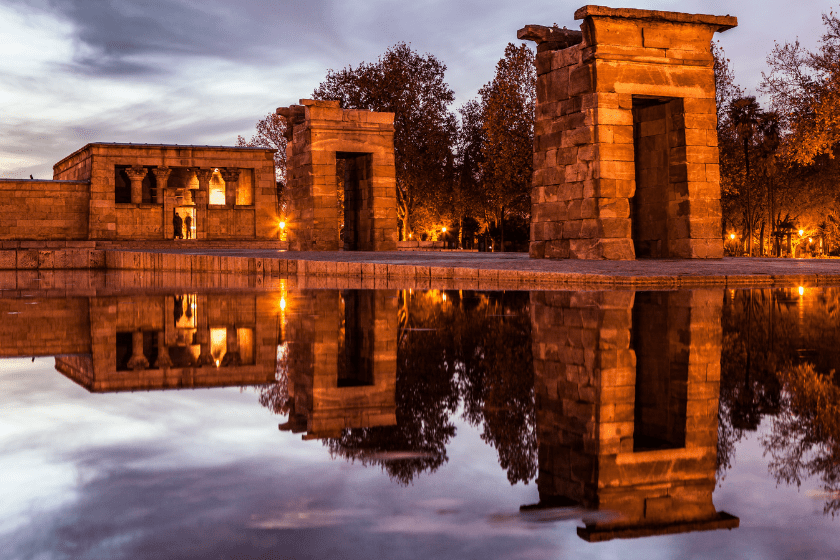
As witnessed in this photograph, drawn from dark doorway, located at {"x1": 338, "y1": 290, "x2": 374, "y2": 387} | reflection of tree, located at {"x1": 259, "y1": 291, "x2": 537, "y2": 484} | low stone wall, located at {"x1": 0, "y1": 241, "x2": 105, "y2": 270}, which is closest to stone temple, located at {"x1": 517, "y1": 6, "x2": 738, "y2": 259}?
dark doorway, located at {"x1": 338, "y1": 290, "x2": 374, "y2": 387}

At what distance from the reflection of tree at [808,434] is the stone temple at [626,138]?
13.5m

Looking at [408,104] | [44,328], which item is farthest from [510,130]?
[44,328]

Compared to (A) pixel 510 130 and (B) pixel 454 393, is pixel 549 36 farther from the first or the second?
(A) pixel 510 130

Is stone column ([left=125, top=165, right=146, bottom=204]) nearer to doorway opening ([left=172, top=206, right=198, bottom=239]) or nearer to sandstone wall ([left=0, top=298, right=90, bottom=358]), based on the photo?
doorway opening ([left=172, top=206, right=198, bottom=239])

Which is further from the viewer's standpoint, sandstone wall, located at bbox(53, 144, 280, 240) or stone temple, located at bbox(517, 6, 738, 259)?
sandstone wall, located at bbox(53, 144, 280, 240)

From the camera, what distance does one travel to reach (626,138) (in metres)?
18.0

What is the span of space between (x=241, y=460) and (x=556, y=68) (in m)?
17.8

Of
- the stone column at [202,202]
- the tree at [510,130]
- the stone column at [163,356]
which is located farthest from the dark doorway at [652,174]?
the stone column at [202,202]

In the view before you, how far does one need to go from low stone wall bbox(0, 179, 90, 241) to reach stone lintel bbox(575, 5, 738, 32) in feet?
125

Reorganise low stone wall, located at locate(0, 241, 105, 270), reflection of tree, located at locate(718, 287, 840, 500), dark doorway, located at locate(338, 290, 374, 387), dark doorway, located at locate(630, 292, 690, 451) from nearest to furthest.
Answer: reflection of tree, located at locate(718, 287, 840, 500) → dark doorway, located at locate(630, 292, 690, 451) → dark doorway, located at locate(338, 290, 374, 387) → low stone wall, located at locate(0, 241, 105, 270)

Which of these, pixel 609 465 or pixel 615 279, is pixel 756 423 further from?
pixel 615 279

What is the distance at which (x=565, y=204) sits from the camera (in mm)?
18891

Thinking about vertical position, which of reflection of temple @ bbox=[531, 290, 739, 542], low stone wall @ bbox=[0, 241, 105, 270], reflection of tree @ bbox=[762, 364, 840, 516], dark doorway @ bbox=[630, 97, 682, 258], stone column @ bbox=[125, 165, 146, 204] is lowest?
reflection of tree @ bbox=[762, 364, 840, 516]

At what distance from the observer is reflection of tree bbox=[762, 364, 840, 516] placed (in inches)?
102
